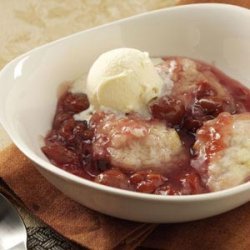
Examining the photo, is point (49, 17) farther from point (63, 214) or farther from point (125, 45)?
point (63, 214)

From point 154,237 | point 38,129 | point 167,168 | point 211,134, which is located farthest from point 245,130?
point 38,129

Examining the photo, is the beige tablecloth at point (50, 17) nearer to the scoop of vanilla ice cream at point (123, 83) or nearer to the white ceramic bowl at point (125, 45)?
the white ceramic bowl at point (125, 45)

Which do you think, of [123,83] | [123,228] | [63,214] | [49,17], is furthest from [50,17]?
[123,228]

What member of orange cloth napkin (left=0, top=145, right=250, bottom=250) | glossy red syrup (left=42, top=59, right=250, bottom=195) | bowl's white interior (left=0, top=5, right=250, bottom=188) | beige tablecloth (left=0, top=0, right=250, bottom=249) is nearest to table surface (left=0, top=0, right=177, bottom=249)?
beige tablecloth (left=0, top=0, right=250, bottom=249)

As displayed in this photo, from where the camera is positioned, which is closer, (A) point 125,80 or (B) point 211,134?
(B) point 211,134

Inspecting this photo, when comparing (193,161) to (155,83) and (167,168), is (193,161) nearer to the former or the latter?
(167,168)

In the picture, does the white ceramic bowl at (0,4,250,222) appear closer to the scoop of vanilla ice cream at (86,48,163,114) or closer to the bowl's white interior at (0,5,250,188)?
the bowl's white interior at (0,5,250,188)
